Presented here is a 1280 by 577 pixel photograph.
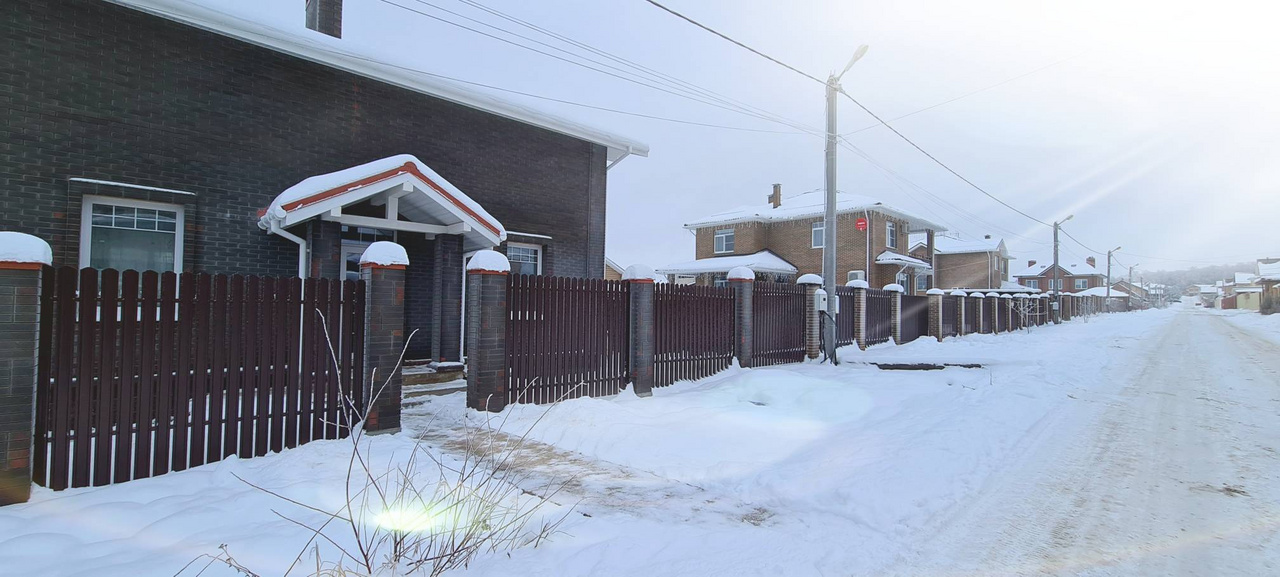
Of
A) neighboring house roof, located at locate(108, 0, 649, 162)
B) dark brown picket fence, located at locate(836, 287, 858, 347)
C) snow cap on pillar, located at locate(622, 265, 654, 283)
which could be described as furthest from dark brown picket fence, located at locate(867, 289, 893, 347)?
snow cap on pillar, located at locate(622, 265, 654, 283)

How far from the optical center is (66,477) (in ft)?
13.1

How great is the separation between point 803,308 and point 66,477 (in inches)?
461

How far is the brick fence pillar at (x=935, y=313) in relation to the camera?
713 inches

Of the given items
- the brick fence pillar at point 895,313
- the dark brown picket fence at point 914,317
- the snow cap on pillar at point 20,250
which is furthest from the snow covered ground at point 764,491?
the dark brown picket fence at point 914,317

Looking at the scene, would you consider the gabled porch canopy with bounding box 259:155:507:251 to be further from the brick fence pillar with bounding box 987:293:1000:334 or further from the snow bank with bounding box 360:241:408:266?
the brick fence pillar with bounding box 987:293:1000:334

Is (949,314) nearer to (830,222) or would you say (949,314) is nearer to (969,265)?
(830,222)

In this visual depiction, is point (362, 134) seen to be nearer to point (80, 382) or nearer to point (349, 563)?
point (80, 382)

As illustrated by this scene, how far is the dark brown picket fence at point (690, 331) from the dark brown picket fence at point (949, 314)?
12.7 metres

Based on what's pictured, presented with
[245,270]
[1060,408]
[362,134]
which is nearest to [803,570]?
[1060,408]

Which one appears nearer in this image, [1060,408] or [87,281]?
[87,281]

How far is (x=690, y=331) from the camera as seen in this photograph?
9.38m

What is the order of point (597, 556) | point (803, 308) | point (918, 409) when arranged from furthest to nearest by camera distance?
1. point (803, 308)
2. point (918, 409)
3. point (597, 556)

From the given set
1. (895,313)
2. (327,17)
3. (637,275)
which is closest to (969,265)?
(895,313)

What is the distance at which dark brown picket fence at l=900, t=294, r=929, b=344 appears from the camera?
1727 centimetres
